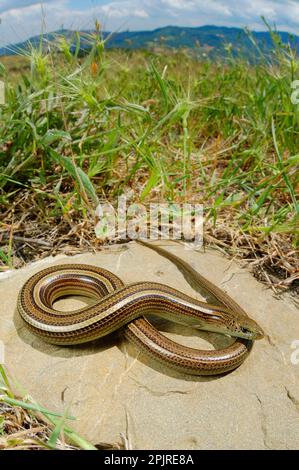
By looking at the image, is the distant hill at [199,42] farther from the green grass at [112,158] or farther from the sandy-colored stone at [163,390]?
the sandy-colored stone at [163,390]

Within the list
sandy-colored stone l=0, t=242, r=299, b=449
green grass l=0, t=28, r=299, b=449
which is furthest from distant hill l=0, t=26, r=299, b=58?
sandy-colored stone l=0, t=242, r=299, b=449

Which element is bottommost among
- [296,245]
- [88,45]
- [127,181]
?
[296,245]

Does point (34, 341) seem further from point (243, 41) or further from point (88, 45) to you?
point (243, 41)

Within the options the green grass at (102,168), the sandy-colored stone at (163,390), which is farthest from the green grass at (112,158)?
the sandy-colored stone at (163,390)

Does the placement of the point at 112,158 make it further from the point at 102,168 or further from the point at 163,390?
the point at 163,390

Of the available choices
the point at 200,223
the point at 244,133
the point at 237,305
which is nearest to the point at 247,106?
the point at 244,133

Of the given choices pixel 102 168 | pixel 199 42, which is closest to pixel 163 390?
pixel 102 168

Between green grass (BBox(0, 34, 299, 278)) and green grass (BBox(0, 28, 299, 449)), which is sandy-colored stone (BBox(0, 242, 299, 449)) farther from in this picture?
green grass (BBox(0, 34, 299, 278))
